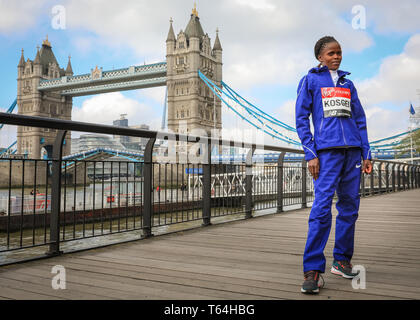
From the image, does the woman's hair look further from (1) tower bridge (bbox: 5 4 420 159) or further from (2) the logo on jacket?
(1) tower bridge (bbox: 5 4 420 159)

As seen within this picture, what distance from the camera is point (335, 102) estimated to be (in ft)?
5.48

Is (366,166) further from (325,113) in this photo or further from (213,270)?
(213,270)

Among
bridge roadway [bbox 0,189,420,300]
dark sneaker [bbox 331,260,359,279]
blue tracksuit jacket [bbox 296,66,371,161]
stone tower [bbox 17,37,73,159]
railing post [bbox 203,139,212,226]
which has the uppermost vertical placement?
stone tower [bbox 17,37,73,159]

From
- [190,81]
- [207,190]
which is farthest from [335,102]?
[190,81]

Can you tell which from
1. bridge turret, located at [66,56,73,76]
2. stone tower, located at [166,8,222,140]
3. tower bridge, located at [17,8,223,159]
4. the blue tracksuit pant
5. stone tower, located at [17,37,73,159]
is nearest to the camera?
the blue tracksuit pant

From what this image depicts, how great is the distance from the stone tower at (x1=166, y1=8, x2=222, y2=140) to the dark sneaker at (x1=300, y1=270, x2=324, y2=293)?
160ft

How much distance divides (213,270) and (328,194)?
0.68 m

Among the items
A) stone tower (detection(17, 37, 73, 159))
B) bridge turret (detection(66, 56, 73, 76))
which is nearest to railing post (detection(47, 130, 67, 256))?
stone tower (detection(17, 37, 73, 159))

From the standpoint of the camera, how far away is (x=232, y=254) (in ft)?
7.49

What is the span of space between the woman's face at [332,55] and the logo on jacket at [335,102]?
0.12 meters

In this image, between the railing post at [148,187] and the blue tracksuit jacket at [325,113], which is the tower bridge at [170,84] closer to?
the railing post at [148,187]

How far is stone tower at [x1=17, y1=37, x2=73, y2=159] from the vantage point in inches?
2314
